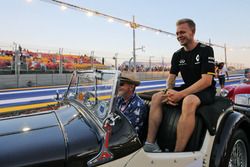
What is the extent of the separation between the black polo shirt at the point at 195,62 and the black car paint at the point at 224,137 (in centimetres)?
41

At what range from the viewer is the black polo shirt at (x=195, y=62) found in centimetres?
271

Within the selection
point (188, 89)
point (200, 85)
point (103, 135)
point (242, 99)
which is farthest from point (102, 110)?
point (242, 99)

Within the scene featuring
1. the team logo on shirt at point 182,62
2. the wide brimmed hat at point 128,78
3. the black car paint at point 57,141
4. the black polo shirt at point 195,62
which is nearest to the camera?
the black car paint at point 57,141

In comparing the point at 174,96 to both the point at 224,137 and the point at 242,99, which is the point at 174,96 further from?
the point at 242,99

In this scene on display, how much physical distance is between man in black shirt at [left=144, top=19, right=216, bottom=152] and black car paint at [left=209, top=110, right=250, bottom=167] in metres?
0.29

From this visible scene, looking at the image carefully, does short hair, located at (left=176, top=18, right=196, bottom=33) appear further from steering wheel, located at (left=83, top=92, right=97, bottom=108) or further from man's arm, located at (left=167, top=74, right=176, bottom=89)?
steering wheel, located at (left=83, top=92, right=97, bottom=108)

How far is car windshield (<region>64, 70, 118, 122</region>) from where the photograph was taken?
1.95 meters

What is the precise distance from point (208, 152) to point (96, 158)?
1241 mm

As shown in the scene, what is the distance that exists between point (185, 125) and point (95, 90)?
919 mm

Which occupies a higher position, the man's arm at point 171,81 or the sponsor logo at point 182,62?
the sponsor logo at point 182,62

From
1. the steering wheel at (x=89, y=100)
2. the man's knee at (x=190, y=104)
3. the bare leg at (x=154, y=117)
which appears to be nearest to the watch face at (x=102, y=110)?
the steering wheel at (x=89, y=100)

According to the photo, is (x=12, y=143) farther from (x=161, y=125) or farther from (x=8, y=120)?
(x=161, y=125)

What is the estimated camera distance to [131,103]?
237 cm

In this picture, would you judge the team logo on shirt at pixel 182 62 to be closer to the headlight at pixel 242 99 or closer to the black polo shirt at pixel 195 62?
the black polo shirt at pixel 195 62
